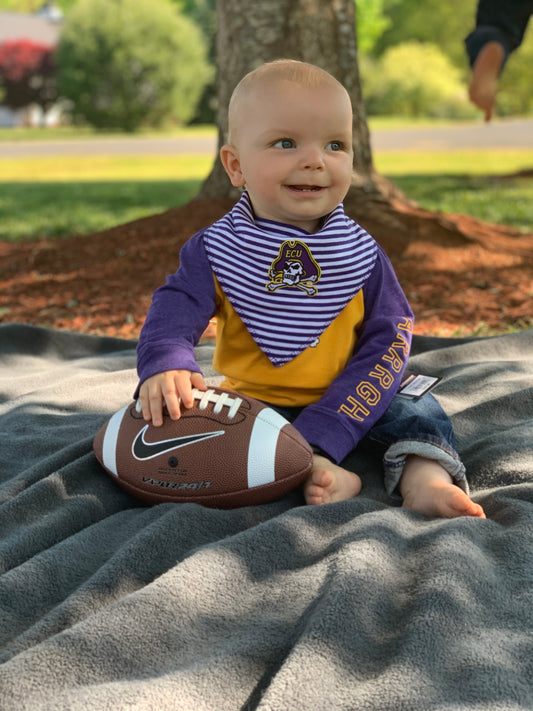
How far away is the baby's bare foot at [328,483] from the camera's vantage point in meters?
2.40

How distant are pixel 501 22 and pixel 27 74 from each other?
42111 millimetres

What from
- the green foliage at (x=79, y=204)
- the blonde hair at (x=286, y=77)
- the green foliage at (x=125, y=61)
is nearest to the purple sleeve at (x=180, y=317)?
the blonde hair at (x=286, y=77)

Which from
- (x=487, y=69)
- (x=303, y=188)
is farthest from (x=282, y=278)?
(x=487, y=69)

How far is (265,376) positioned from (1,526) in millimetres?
924

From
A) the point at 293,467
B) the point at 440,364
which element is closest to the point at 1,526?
the point at 293,467

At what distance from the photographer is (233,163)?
268 centimetres

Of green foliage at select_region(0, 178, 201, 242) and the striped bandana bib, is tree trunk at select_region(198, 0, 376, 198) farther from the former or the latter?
the striped bandana bib

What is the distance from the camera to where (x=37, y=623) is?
1.86 m

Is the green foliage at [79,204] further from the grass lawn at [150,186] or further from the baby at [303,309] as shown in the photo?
the baby at [303,309]

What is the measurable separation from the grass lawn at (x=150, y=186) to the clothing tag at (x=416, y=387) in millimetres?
5288

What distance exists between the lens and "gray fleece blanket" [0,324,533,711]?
5.30 ft

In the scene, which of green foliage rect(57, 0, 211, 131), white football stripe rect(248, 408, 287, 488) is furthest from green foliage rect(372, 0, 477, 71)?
white football stripe rect(248, 408, 287, 488)

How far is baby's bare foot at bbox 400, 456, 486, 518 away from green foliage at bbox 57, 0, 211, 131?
31.7m

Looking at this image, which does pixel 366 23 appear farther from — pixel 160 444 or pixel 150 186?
pixel 160 444
